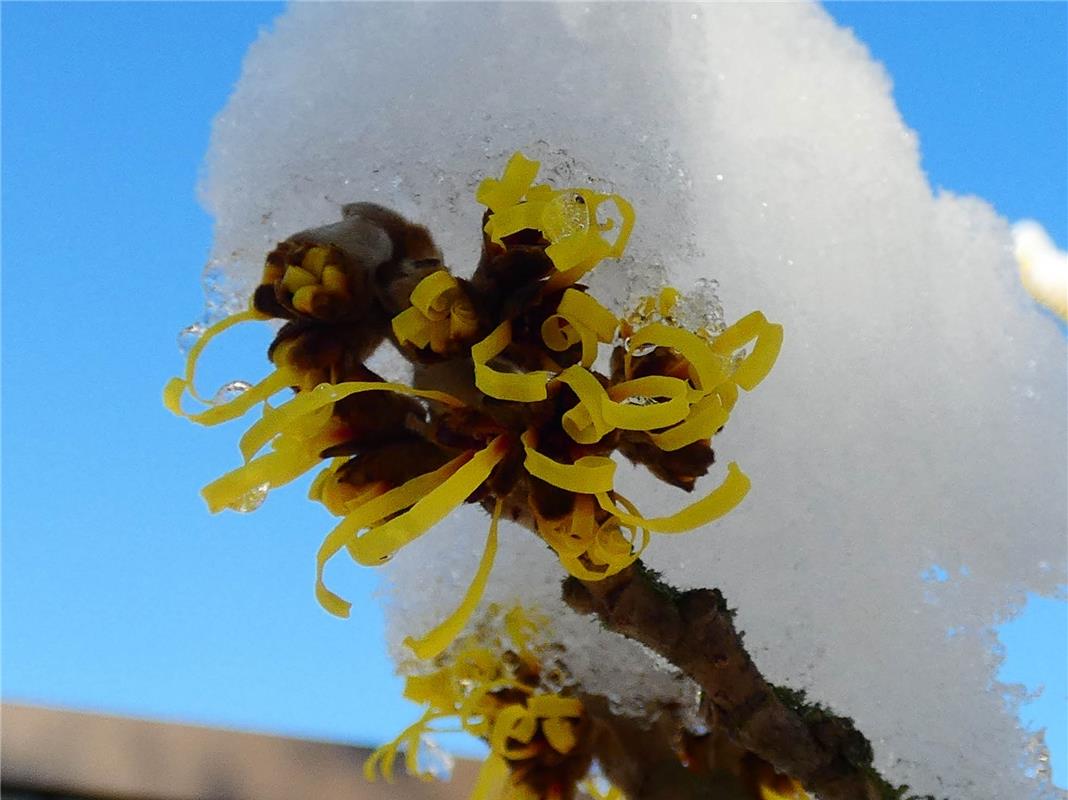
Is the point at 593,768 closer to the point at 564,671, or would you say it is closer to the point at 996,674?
the point at 564,671

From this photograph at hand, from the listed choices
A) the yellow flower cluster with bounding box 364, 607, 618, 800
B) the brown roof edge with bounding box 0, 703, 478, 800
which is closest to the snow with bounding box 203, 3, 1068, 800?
the yellow flower cluster with bounding box 364, 607, 618, 800

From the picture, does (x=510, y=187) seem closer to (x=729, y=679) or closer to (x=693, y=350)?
(x=693, y=350)

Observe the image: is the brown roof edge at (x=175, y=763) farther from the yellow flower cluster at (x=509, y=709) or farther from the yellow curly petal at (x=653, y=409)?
the yellow curly petal at (x=653, y=409)

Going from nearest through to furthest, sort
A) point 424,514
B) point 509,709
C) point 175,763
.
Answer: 1. point 424,514
2. point 509,709
3. point 175,763

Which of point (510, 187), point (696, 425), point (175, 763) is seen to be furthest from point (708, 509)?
point (175, 763)

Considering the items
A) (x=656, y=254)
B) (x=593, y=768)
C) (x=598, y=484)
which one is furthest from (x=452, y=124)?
(x=593, y=768)

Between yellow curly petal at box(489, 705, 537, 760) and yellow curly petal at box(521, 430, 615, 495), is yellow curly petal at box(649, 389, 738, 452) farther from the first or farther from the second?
yellow curly petal at box(489, 705, 537, 760)
